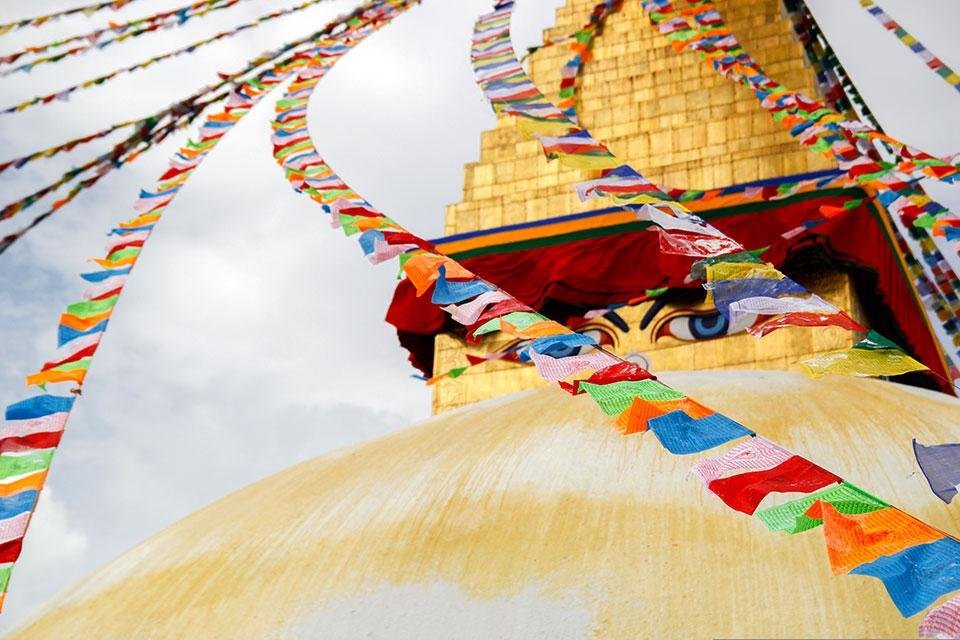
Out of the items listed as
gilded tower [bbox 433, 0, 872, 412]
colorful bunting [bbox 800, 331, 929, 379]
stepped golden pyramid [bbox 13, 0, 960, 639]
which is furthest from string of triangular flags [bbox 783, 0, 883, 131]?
colorful bunting [bbox 800, 331, 929, 379]

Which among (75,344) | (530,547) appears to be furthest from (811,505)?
(75,344)

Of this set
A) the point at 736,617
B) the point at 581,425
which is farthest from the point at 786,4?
the point at 736,617

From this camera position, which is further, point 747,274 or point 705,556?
point 705,556

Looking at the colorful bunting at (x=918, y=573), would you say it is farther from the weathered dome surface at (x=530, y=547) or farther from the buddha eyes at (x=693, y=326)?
the buddha eyes at (x=693, y=326)

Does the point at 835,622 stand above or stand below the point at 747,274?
below

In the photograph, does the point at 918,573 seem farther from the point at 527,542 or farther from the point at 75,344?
the point at 75,344

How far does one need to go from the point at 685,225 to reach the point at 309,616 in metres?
1.61

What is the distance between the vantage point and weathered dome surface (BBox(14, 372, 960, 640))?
2.91m

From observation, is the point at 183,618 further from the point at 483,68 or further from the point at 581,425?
the point at 483,68

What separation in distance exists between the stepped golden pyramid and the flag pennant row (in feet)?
1.73

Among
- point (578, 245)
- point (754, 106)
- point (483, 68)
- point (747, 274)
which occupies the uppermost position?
point (483, 68)

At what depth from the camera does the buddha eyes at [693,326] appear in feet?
21.9

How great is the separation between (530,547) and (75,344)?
6.37 ft

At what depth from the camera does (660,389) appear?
252 cm
